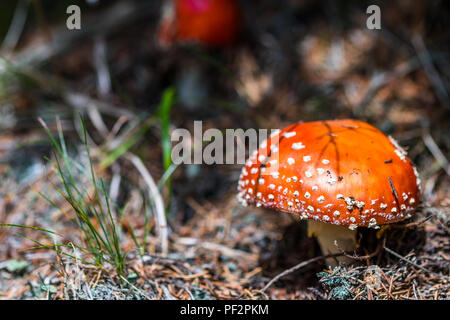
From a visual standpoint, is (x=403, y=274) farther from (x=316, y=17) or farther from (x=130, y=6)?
(x=130, y=6)

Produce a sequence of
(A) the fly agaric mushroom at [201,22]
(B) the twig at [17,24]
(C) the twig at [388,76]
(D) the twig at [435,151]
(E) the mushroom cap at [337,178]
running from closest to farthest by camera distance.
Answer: (E) the mushroom cap at [337,178]
(D) the twig at [435,151]
(C) the twig at [388,76]
(A) the fly agaric mushroom at [201,22]
(B) the twig at [17,24]

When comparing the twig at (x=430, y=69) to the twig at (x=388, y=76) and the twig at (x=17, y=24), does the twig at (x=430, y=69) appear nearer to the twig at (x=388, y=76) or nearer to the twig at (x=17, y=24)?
the twig at (x=388, y=76)

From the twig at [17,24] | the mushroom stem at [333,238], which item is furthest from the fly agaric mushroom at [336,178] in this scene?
the twig at [17,24]

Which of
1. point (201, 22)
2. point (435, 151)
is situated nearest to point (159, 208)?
point (201, 22)

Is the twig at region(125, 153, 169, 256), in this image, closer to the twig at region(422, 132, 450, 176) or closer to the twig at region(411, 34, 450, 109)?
the twig at region(422, 132, 450, 176)

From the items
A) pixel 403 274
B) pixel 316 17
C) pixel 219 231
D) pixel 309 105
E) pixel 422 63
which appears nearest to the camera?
pixel 403 274
